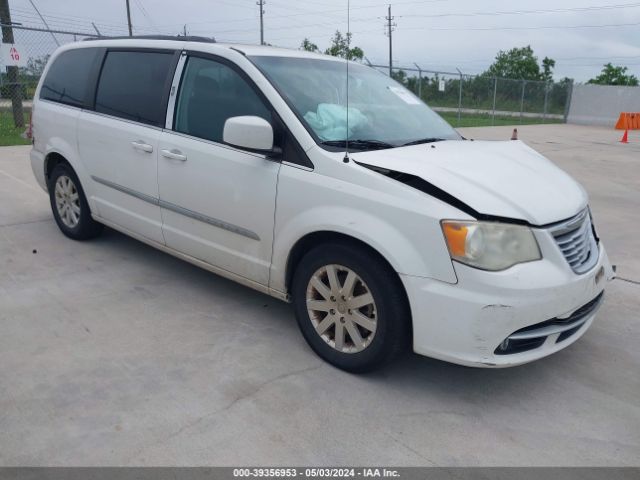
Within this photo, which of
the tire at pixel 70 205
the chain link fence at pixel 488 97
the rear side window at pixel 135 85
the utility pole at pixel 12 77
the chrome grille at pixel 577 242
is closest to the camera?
the chrome grille at pixel 577 242

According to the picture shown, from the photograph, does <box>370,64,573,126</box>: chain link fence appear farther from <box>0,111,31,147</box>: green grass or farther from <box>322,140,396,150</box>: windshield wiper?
<box>322,140,396,150</box>: windshield wiper

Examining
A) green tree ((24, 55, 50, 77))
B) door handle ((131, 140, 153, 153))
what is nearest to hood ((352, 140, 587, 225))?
door handle ((131, 140, 153, 153))

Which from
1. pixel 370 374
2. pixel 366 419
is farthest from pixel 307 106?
pixel 366 419

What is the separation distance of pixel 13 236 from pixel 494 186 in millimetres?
4604

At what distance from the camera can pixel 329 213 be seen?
306 centimetres

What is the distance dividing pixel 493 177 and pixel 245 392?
68.7 inches

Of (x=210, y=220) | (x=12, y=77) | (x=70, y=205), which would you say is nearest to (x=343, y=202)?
(x=210, y=220)

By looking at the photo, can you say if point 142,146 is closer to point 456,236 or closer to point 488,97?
point 456,236

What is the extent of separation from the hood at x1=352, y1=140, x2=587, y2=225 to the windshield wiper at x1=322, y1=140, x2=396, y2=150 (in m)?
0.09

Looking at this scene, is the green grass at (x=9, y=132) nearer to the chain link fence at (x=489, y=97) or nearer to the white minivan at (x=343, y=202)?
the white minivan at (x=343, y=202)

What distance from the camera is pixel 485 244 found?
8.89 ft

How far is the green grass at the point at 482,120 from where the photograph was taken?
2409 cm

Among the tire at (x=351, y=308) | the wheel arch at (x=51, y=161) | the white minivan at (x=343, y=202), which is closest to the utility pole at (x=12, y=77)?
the wheel arch at (x=51, y=161)

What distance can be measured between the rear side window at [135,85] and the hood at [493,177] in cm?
177
